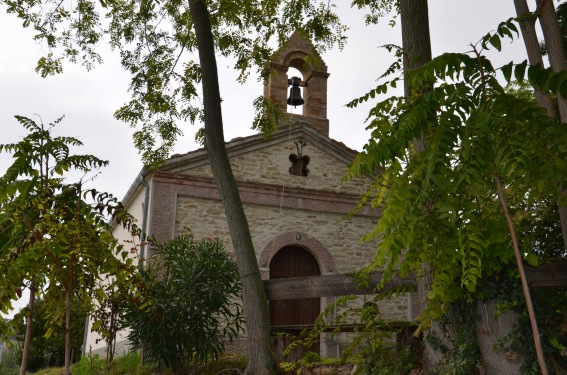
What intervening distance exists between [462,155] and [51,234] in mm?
3293

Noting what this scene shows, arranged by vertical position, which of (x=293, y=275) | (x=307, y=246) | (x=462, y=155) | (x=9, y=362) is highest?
(x=307, y=246)

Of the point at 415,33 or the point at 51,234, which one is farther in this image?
the point at 415,33

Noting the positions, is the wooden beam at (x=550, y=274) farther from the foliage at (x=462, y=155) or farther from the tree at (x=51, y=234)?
the tree at (x=51, y=234)

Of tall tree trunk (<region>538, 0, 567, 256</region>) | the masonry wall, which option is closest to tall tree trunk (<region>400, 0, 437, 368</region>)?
tall tree trunk (<region>538, 0, 567, 256</region>)

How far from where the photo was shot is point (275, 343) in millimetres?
7695

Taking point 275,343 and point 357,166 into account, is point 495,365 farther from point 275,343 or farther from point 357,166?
point 275,343

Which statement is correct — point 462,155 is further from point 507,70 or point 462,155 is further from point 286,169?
point 286,169

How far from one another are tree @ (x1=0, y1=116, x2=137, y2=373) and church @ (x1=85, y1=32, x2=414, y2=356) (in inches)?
291

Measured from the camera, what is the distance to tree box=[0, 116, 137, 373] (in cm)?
459

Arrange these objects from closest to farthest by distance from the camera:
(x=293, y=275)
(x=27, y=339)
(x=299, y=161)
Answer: (x=27, y=339)
(x=293, y=275)
(x=299, y=161)

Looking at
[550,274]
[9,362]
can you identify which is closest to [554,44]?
[550,274]

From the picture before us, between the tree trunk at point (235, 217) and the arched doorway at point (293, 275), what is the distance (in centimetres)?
591

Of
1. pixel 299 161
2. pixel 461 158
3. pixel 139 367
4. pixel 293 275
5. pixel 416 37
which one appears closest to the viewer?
pixel 461 158

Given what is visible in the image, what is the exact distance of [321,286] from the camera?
7.39 m
